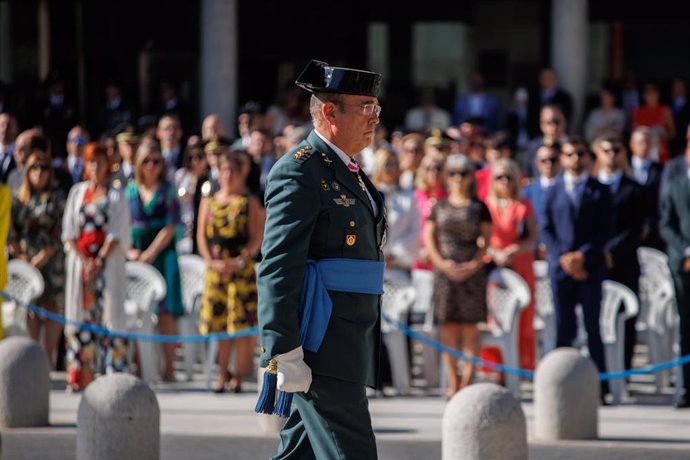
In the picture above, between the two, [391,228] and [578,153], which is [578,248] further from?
[391,228]

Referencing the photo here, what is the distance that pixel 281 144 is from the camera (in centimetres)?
1661

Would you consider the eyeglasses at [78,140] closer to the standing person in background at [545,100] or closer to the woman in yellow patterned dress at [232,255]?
the woman in yellow patterned dress at [232,255]

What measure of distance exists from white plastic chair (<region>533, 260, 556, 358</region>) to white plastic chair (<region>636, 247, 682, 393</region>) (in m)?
0.80

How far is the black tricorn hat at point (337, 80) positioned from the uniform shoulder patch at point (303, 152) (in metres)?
0.25

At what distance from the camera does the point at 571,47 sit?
24.7 metres

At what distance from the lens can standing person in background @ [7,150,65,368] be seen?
14195 millimetres

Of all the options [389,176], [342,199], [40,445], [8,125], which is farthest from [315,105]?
[8,125]

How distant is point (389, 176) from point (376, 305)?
7.49m

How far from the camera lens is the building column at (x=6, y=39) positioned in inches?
1077

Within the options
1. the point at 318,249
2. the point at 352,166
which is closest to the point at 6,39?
the point at 352,166

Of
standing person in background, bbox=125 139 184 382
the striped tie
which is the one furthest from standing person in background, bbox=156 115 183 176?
the striped tie

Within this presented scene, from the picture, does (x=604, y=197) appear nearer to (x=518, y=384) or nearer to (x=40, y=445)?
(x=518, y=384)

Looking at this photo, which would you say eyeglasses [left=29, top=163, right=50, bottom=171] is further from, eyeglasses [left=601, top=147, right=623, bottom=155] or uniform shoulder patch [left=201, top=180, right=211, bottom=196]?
eyeglasses [left=601, top=147, right=623, bottom=155]

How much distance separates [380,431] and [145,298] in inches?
132
